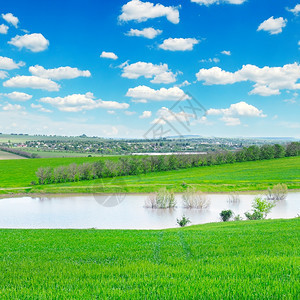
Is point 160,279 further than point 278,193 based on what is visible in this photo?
No

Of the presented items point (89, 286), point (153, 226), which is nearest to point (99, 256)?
point (89, 286)

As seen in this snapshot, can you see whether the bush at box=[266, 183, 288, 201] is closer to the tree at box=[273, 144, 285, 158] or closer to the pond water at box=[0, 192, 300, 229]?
the pond water at box=[0, 192, 300, 229]

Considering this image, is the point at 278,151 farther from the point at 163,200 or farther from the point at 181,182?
the point at 163,200

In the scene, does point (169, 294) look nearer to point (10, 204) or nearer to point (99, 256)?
point (99, 256)

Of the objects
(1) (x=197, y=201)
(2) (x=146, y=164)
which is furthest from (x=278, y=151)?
(1) (x=197, y=201)

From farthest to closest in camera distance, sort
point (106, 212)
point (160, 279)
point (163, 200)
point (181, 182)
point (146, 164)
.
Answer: point (146, 164) < point (181, 182) < point (163, 200) < point (106, 212) < point (160, 279)

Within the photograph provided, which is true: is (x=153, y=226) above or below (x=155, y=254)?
below

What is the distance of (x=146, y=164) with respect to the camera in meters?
77.6

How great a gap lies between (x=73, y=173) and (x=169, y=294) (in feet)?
213

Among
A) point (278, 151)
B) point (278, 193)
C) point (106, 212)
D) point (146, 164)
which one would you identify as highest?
point (278, 151)

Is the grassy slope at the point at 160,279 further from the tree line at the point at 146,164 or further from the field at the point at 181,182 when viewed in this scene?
the tree line at the point at 146,164

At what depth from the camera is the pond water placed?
31547 mm

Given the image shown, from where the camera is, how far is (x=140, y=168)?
250 feet

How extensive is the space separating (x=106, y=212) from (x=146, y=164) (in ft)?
133
